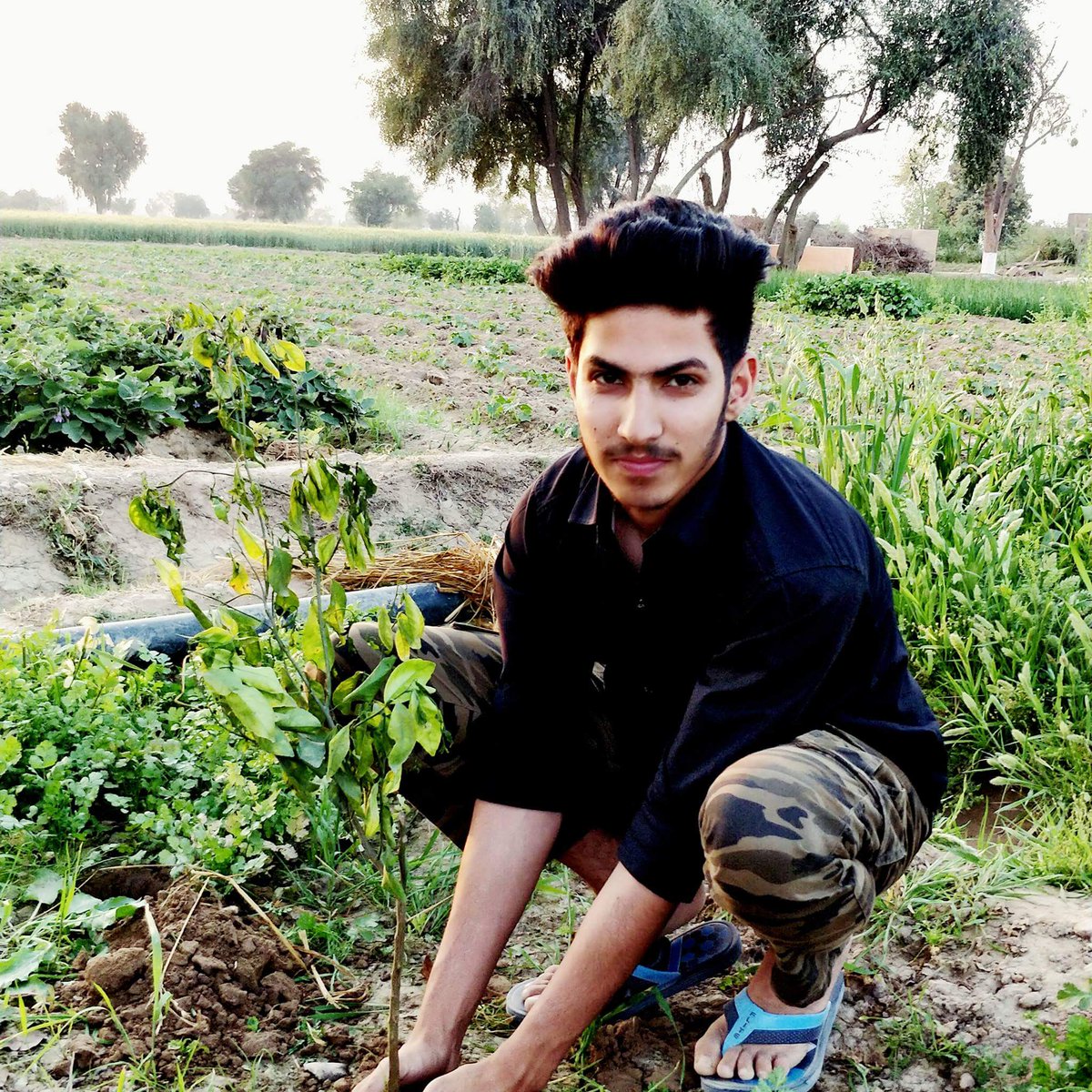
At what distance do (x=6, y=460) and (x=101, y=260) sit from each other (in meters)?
13.9

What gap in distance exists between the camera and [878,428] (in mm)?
3232

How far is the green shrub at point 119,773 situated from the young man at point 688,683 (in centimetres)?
56

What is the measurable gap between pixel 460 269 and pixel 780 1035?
60.0 feet

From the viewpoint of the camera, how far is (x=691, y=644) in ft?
5.50

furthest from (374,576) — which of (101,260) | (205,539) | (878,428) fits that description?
(101,260)

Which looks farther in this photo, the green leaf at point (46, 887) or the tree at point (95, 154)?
the tree at point (95, 154)

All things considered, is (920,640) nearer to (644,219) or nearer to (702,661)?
(702,661)

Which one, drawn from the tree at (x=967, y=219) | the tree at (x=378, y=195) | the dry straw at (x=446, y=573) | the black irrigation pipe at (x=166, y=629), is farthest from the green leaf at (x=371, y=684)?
the tree at (x=378, y=195)

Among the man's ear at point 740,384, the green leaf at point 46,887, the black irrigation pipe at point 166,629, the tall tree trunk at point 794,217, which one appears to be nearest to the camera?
the man's ear at point 740,384

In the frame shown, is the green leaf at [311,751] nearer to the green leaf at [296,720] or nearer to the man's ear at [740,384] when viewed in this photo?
the green leaf at [296,720]

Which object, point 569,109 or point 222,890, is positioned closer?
point 222,890

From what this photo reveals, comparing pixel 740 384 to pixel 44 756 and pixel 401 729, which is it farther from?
pixel 44 756

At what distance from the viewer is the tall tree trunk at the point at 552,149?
24844 millimetres

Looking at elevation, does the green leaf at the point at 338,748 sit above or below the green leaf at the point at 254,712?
below
